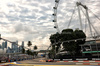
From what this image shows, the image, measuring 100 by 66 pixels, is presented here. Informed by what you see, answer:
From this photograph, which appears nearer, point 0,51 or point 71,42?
point 71,42

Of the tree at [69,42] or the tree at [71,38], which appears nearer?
the tree at [69,42]

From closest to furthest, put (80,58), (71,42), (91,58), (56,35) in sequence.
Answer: (91,58), (80,58), (71,42), (56,35)

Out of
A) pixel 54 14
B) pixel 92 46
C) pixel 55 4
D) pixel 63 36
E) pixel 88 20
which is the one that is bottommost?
pixel 92 46

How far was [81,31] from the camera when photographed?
2522 inches

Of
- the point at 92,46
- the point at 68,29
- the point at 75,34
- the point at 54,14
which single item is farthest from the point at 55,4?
the point at 92,46

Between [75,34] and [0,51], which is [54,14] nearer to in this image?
[75,34]

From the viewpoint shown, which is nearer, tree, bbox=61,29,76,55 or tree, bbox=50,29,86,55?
tree, bbox=61,29,76,55

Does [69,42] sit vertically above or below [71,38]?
below

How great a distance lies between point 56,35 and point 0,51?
7746cm

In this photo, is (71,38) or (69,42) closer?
(69,42)

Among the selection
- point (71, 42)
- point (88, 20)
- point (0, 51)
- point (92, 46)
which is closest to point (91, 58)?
point (71, 42)

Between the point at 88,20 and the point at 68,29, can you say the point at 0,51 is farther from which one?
the point at 88,20

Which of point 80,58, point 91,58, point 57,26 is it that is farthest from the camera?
point 57,26

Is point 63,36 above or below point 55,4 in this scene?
below
